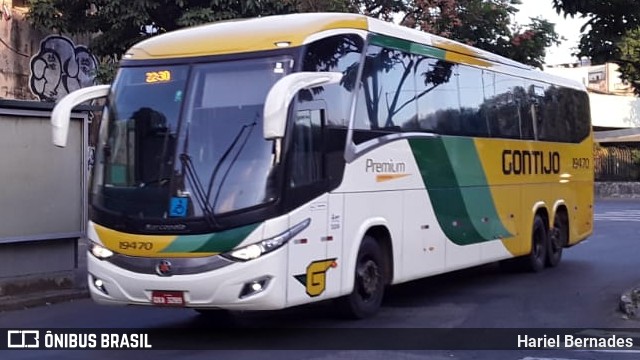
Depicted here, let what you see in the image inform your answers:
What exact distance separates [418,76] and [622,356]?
4.57 meters

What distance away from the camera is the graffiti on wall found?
58.1ft

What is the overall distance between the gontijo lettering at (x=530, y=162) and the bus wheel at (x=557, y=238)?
0.97 m

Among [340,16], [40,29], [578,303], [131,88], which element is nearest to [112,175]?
[131,88]

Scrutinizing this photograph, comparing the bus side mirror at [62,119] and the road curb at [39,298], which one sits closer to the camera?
the bus side mirror at [62,119]

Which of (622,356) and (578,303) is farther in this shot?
(578,303)

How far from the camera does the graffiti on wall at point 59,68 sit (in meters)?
17.7

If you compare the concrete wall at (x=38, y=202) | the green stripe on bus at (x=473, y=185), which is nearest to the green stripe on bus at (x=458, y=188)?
the green stripe on bus at (x=473, y=185)

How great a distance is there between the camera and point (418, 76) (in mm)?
11359

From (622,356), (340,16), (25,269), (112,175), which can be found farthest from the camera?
(25,269)

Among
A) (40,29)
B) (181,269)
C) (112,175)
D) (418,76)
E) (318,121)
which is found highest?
(40,29)

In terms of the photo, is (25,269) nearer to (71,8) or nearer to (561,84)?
(71,8)

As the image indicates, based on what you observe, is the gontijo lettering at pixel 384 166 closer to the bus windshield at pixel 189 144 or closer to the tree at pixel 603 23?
the bus windshield at pixel 189 144

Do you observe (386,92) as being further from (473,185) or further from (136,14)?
(136,14)

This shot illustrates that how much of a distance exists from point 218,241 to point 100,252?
1396 mm
